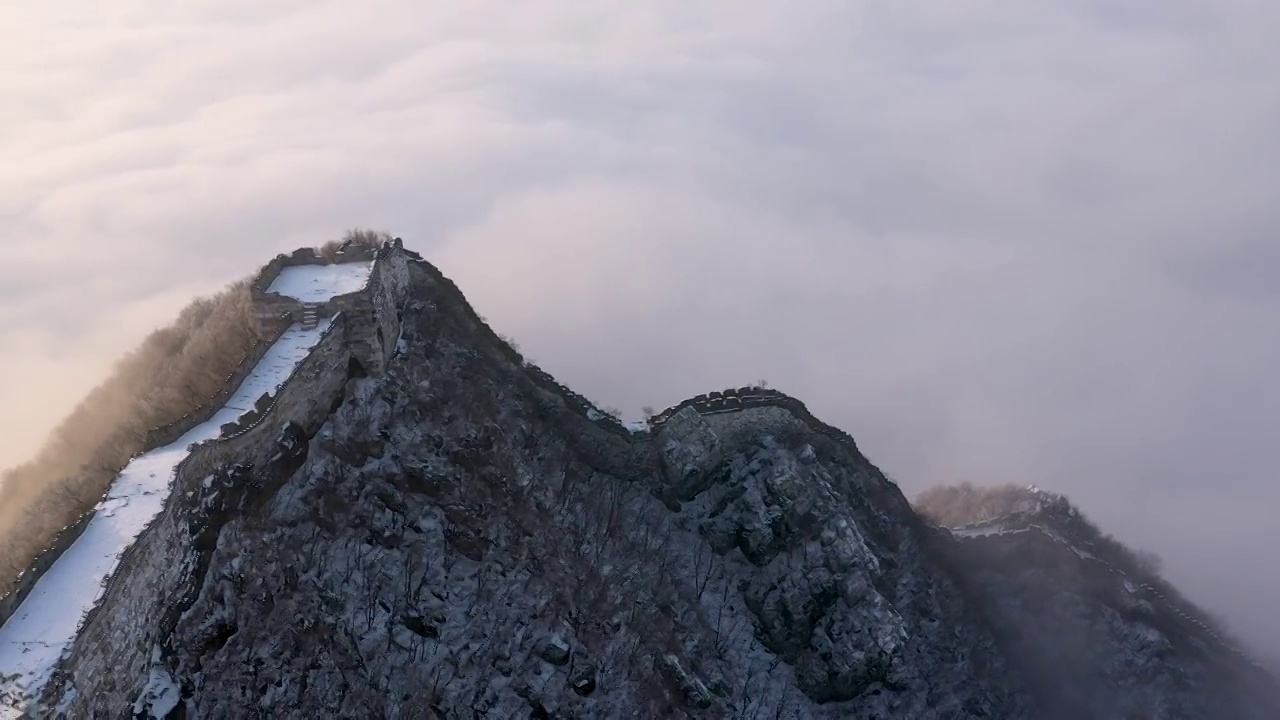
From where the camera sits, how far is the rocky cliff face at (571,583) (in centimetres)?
2628

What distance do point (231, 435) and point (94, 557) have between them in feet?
15.3

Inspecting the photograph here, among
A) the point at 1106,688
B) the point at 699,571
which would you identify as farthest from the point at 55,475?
the point at 1106,688

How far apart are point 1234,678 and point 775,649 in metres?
26.3

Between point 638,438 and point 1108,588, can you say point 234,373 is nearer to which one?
point 638,438

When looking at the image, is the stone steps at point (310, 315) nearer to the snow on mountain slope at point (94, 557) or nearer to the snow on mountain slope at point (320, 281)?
the snow on mountain slope at point (320, 281)

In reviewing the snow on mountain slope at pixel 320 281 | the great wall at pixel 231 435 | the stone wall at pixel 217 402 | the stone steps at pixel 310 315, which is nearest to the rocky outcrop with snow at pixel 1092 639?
the great wall at pixel 231 435

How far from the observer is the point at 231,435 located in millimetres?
27641

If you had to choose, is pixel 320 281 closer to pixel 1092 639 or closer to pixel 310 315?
pixel 310 315

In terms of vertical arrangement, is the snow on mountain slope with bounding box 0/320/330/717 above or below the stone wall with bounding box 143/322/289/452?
below

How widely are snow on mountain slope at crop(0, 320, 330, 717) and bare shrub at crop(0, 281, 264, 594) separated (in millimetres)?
1626

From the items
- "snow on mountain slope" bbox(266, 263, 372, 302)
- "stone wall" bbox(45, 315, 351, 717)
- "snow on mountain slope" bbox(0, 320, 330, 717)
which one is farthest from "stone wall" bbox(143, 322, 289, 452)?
"stone wall" bbox(45, 315, 351, 717)

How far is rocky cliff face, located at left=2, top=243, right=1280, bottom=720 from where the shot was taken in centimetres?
2628

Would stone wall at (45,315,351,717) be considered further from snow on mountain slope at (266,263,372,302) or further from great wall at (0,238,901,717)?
snow on mountain slope at (266,263,372,302)

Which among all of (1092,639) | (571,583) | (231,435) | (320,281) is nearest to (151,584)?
(231,435)
